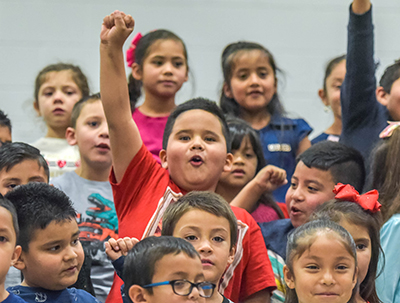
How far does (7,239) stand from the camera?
5.36ft

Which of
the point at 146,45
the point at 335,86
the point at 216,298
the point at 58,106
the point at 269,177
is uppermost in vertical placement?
the point at 146,45

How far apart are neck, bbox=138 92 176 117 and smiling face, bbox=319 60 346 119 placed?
0.94 meters

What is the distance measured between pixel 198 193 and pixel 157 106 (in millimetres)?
1306

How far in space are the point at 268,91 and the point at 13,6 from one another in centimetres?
251

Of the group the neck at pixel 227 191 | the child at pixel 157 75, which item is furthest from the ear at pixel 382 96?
the child at pixel 157 75

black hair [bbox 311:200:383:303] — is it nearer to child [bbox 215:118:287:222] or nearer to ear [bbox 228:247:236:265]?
ear [bbox 228:247:236:265]

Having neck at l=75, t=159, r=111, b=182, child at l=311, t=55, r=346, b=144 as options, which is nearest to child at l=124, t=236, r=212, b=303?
neck at l=75, t=159, r=111, b=182

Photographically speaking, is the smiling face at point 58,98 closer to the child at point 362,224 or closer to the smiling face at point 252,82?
the smiling face at point 252,82

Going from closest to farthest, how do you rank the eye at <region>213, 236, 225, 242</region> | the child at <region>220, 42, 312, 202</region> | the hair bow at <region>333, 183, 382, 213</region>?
1. the eye at <region>213, 236, 225, 242</region>
2. the hair bow at <region>333, 183, 382, 213</region>
3. the child at <region>220, 42, 312, 202</region>

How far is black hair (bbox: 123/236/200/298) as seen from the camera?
158 centimetres

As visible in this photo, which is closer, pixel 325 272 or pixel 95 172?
pixel 325 272

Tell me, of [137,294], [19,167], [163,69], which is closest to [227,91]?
[163,69]

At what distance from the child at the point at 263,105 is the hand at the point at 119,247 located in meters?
1.45

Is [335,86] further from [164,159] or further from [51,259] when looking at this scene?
[51,259]
